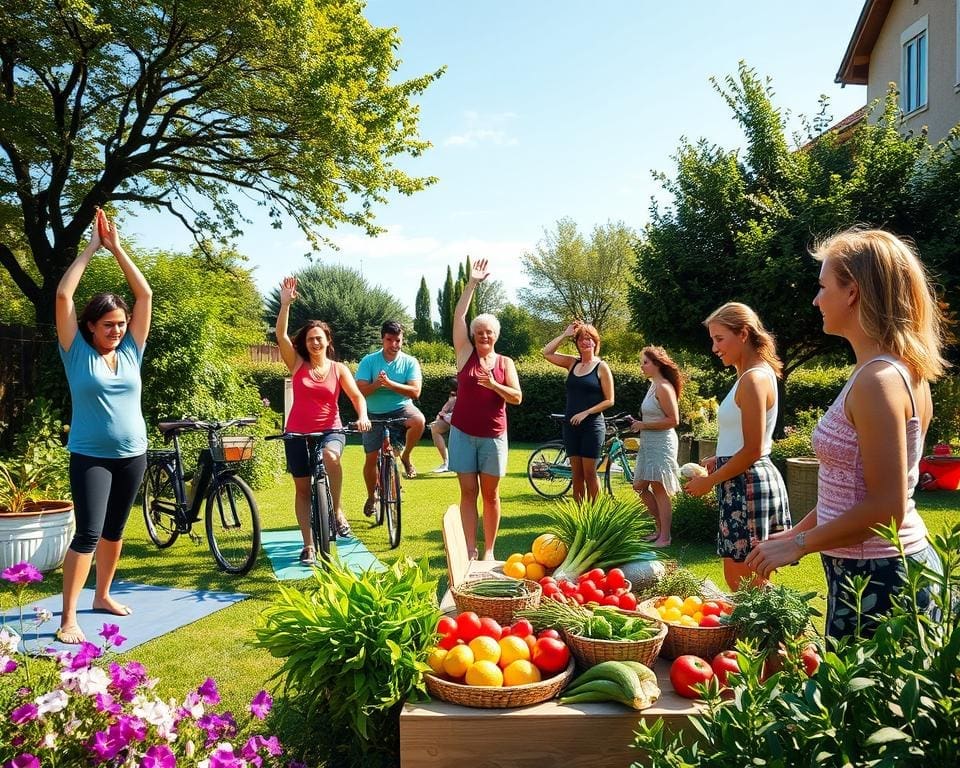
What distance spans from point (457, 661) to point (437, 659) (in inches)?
2.8

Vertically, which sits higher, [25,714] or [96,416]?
[96,416]

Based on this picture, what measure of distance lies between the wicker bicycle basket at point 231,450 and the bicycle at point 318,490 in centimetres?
49

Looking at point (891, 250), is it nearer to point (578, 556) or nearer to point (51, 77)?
point (578, 556)

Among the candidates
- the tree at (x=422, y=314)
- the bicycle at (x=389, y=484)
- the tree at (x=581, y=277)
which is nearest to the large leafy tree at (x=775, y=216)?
the bicycle at (x=389, y=484)

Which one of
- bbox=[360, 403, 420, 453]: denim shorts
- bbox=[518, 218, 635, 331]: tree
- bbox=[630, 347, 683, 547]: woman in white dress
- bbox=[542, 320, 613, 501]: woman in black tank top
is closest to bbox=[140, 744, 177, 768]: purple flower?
bbox=[542, 320, 613, 501]: woman in black tank top

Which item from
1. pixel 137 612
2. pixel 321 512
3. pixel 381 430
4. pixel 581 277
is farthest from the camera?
pixel 581 277

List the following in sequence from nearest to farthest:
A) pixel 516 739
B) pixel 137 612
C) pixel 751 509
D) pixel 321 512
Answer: pixel 516 739
pixel 751 509
pixel 137 612
pixel 321 512

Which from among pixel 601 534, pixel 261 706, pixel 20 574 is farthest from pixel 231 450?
pixel 261 706

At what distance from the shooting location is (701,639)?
2.36 m

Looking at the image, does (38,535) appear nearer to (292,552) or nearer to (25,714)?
(292,552)

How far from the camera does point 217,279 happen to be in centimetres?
1275

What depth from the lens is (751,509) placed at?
357 centimetres

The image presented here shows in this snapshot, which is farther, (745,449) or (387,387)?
(387,387)

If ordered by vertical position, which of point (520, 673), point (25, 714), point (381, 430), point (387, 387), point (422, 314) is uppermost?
point (422, 314)
